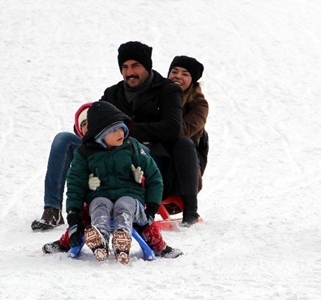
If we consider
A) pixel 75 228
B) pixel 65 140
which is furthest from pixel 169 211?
pixel 75 228

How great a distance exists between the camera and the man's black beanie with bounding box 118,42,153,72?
6.04 m

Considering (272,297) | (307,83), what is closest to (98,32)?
(307,83)

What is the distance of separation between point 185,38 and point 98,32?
1.44m

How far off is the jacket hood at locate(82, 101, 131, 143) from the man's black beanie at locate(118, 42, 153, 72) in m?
1.03

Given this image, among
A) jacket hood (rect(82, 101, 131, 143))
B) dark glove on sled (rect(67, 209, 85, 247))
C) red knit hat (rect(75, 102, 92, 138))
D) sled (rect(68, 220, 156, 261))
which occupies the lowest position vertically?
sled (rect(68, 220, 156, 261))

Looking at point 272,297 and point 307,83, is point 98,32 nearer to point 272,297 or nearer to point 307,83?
point 307,83

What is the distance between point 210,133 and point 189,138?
440 centimetres

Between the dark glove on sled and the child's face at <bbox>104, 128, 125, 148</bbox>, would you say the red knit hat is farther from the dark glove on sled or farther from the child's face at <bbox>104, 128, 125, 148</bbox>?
the dark glove on sled

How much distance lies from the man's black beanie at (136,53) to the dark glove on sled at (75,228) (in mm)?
1514

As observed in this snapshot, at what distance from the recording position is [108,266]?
4.53 metres

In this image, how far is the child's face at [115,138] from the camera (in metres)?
5.01

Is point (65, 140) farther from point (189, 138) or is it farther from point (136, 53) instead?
point (189, 138)

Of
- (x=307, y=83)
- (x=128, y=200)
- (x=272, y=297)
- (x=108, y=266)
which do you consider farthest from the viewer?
(x=307, y=83)

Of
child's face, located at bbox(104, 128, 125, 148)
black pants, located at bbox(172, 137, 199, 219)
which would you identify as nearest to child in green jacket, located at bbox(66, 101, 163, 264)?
child's face, located at bbox(104, 128, 125, 148)
